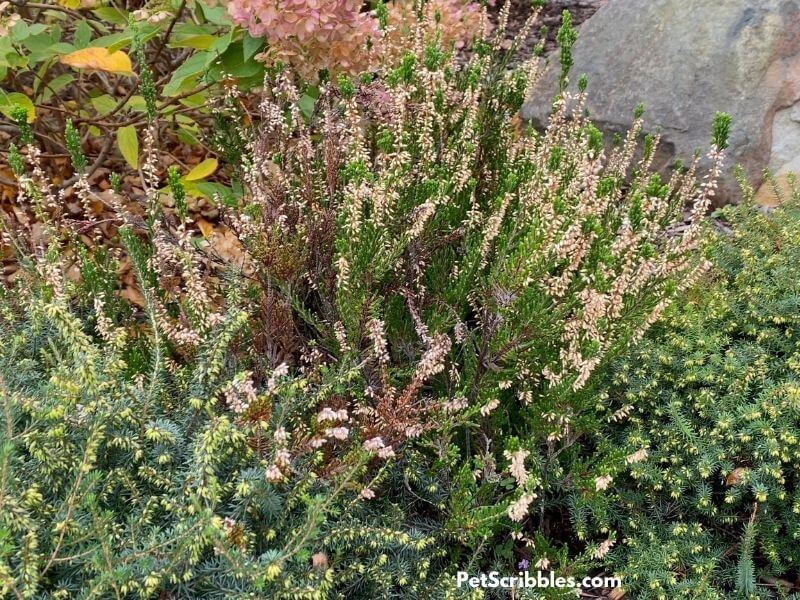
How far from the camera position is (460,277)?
6.30 ft

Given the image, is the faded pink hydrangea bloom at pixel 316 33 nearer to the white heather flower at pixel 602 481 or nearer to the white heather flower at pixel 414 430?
the white heather flower at pixel 414 430

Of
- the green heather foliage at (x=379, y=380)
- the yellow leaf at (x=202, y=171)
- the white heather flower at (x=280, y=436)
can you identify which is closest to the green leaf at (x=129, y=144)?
the yellow leaf at (x=202, y=171)

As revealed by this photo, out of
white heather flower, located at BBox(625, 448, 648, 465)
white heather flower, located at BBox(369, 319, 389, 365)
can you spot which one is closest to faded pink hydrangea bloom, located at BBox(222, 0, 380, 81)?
white heather flower, located at BBox(369, 319, 389, 365)

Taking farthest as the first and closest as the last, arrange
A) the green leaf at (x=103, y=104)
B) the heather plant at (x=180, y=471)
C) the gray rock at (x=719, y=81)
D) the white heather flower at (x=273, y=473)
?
1. the gray rock at (x=719, y=81)
2. the green leaf at (x=103, y=104)
3. the white heather flower at (x=273, y=473)
4. the heather plant at (x=180, y=471)

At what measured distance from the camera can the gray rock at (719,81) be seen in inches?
135

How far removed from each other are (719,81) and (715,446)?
7.38 ft

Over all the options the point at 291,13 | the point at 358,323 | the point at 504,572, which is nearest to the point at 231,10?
the point at 291,13

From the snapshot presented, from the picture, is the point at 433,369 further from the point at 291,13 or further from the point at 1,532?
the point at 291,13

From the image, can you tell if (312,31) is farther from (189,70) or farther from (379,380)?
(379,380)

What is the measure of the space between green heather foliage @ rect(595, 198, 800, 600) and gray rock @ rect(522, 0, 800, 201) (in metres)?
1.34

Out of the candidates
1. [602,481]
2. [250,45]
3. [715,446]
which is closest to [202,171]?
[250,45]

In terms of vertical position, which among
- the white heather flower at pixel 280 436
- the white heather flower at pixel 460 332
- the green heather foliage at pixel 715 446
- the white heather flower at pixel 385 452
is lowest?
the green heather foliage at pixel 715 446

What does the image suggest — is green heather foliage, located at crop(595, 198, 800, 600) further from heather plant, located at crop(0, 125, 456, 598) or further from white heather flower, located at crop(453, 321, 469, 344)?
heather plant, located at crop(0, 125, 456, 598)

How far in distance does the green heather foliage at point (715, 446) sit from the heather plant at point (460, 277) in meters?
0.18
